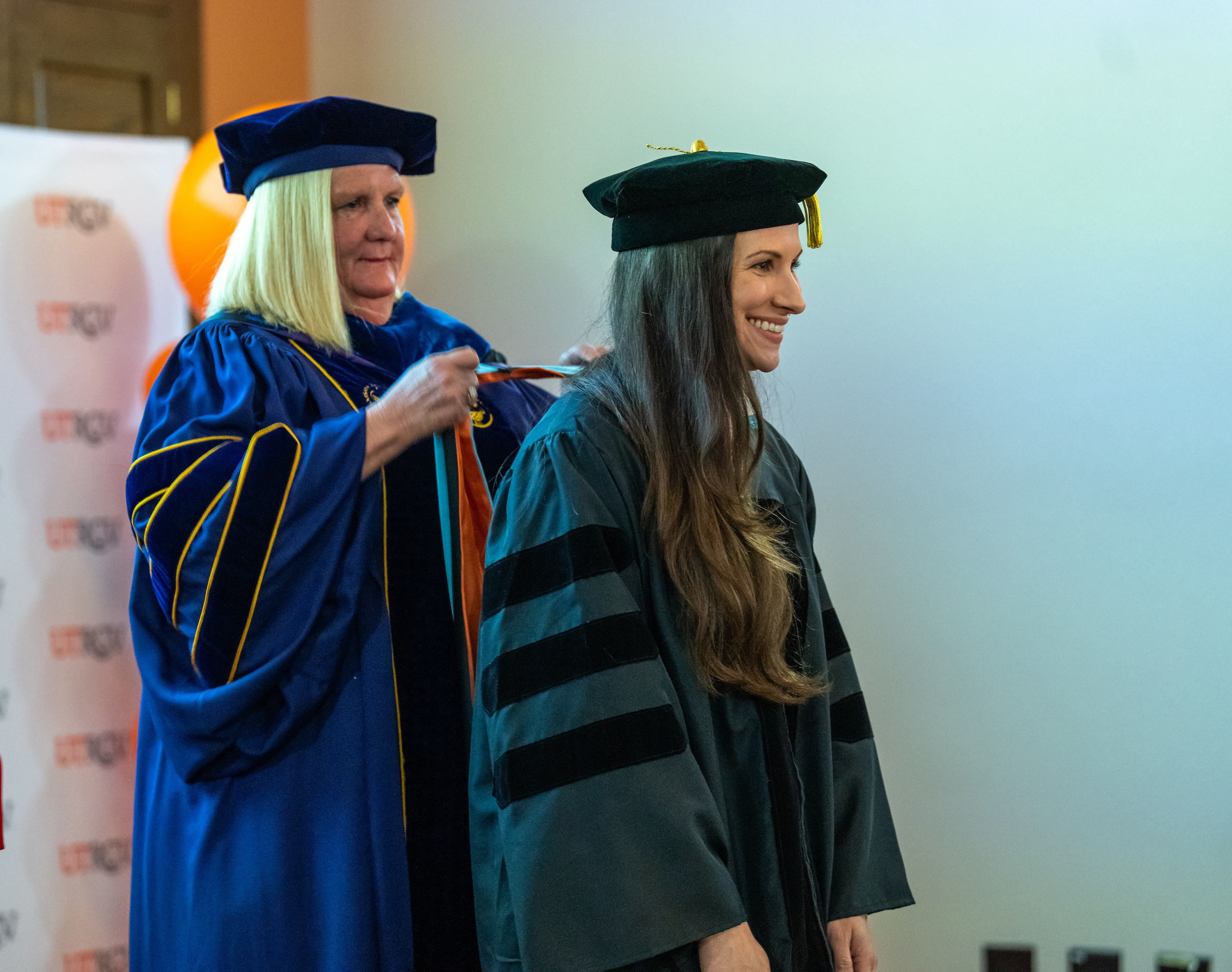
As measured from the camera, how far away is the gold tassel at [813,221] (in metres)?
1.85

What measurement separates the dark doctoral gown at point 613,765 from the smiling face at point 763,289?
222mm

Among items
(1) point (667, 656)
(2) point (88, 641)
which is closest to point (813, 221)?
(1) point (667, 656)

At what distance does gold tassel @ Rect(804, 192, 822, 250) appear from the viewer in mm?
1853

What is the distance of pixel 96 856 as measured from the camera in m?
2.88

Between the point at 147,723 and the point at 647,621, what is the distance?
1.17m

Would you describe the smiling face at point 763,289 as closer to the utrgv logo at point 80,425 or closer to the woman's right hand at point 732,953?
the woman's right hand at point 732,953

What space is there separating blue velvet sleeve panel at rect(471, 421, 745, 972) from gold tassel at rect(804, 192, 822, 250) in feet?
1.66

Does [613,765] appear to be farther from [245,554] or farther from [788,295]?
[245,554]

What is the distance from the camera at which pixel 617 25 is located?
3.40 meters

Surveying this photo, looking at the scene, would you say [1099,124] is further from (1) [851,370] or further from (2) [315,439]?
(2) [315,439]


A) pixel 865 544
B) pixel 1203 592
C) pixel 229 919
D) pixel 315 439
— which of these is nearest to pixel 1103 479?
pixel 1203 592

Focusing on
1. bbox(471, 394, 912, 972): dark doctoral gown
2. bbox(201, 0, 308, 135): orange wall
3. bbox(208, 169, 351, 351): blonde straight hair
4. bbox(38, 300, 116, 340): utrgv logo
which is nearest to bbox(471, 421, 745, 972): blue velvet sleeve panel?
bbox(471, 394, 912, 972): dark doctoral gown

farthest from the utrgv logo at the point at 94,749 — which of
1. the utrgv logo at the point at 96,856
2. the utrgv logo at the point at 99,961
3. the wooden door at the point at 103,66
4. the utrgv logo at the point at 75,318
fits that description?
the wooden door at the point at 103,66

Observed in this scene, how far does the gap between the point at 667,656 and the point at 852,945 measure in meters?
0.58
